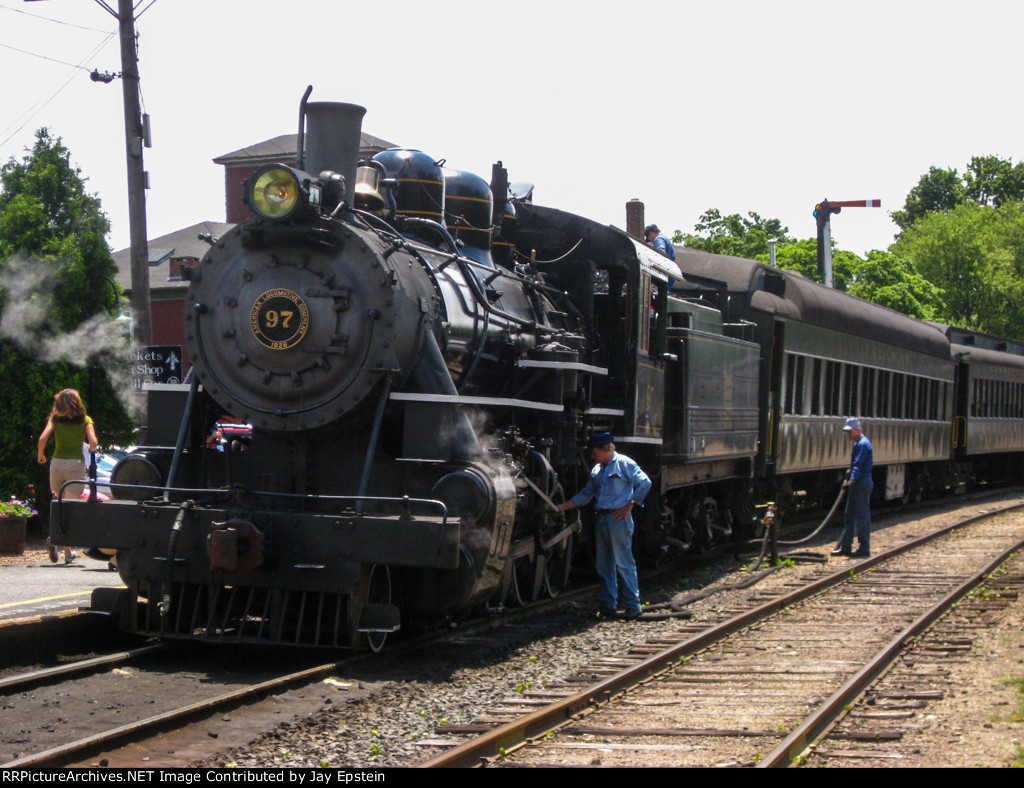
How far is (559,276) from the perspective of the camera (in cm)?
1003

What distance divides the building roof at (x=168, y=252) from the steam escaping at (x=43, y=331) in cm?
2335

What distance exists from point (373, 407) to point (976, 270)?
2189 inches

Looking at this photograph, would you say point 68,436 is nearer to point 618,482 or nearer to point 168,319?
point 618,482

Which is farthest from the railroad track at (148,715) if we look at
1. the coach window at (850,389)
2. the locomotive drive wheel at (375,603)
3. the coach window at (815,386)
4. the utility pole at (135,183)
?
the coach window at (850,389)

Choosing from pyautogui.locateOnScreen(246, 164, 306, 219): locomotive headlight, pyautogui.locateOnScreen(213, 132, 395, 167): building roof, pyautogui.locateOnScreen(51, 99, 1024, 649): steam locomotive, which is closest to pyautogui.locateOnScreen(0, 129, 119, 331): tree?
pyautogui.locateOnScreen(51, 99, 1024, 649): steam locomotive

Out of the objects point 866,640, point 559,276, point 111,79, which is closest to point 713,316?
point 559,276

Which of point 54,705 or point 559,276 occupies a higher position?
point 559,276

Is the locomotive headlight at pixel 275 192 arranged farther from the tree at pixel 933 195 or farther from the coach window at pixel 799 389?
the tree at pixel 933 195

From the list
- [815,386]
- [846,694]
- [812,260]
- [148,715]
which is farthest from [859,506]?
A: [812,260]

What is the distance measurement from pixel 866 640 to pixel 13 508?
7696mm

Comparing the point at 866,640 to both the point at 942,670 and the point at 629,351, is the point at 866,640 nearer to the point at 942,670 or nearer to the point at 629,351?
the point at 942,670

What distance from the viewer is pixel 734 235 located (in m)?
63.3
